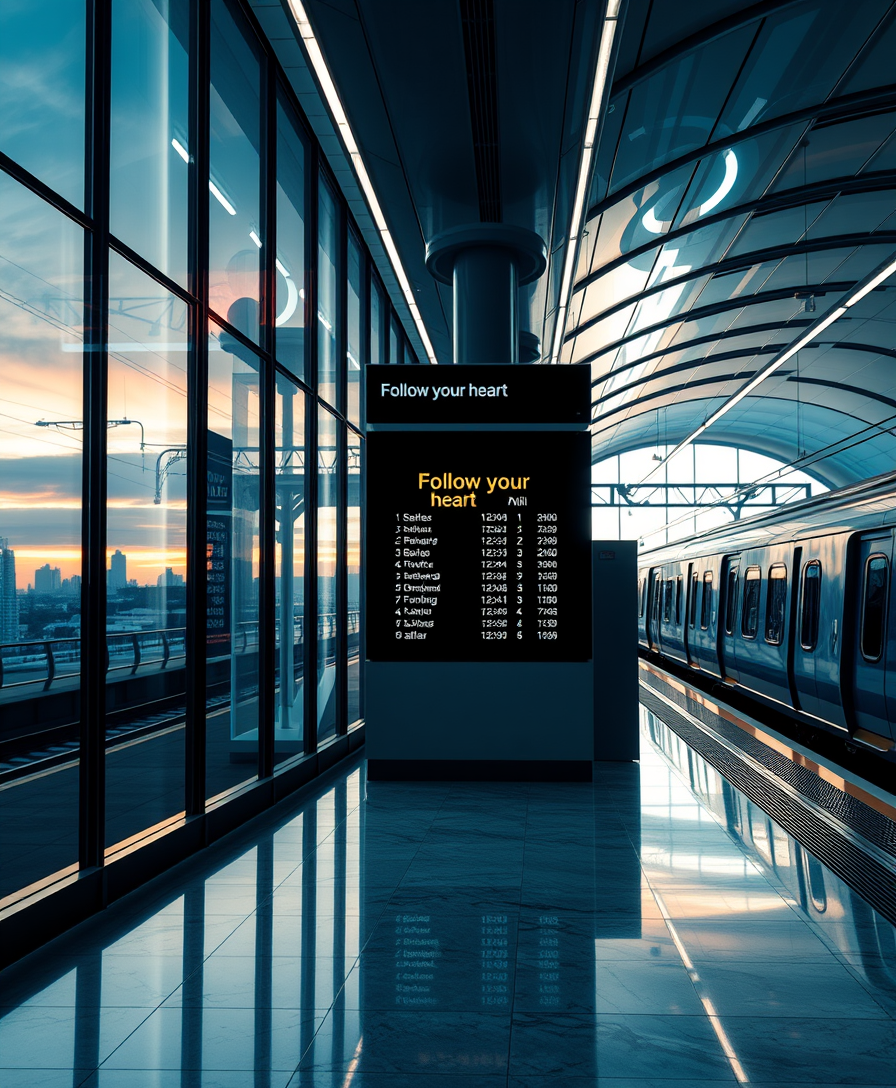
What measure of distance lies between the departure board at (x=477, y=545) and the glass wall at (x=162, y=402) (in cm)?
82

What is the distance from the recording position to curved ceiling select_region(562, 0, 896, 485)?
8.69m

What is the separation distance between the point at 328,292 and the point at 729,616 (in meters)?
7.89

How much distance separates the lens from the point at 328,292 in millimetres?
10758

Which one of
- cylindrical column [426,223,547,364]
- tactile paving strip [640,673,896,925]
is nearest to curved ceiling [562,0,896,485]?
cylindrical column [426,223,547,364]

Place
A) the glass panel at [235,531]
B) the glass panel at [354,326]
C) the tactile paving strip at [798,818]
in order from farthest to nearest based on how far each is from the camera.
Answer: the glass panel at [354,326], the glass panel at [235,531], the tactile paving strip at [798,818]

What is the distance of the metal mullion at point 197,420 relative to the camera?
6.21 metres

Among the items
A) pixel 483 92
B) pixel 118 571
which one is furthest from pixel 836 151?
pixel 118 571

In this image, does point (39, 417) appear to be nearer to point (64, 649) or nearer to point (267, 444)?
point (267, 444)

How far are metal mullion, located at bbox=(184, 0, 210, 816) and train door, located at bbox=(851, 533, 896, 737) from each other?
553 cm

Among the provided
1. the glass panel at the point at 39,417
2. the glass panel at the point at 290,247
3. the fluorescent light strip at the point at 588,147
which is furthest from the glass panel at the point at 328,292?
the glass panel at the point at 39,417

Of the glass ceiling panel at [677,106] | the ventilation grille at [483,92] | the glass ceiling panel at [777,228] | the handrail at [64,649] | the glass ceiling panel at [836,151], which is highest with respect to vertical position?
the glass ceiling panel at [836,151]

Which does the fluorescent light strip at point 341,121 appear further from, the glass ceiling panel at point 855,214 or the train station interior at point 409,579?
the glass ceiling panel at point 855,214

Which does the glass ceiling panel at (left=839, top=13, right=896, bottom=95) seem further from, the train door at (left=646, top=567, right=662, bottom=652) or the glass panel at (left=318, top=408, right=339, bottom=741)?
the train door at (left=646, top=567, right=662, bottom=652)

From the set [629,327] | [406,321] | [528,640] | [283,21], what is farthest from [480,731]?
[629,327]
